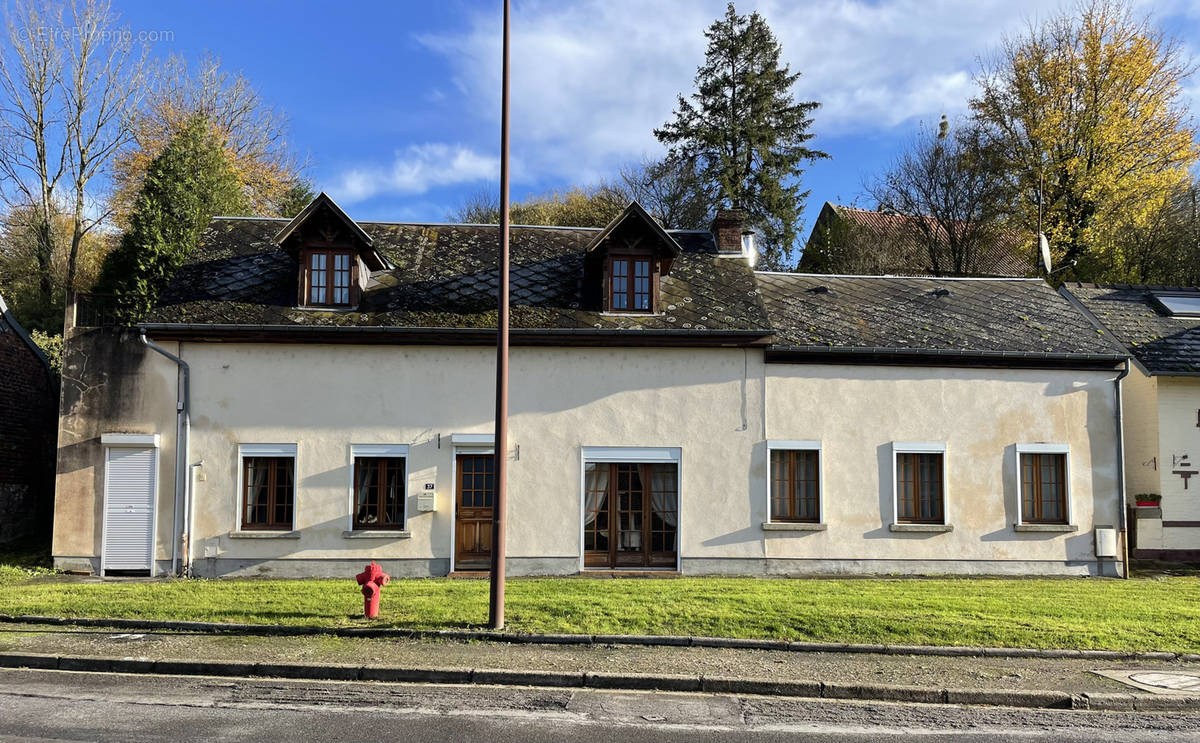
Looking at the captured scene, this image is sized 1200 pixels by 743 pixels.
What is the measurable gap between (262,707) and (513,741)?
2.58 meters

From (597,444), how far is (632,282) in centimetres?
320

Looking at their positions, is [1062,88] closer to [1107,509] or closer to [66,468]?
[1107,509]

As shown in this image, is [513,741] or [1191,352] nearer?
[513,741]

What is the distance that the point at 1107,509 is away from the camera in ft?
55.0

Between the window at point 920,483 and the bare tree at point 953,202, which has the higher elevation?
the bare tree at point 953,202

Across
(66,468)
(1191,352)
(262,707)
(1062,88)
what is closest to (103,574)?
(66,468)

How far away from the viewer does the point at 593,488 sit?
16078 mm

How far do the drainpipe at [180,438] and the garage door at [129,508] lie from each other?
1.33ft

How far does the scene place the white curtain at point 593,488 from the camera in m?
16.0

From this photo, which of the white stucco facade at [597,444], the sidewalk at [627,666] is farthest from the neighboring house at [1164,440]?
the sidewalk at [627,666]

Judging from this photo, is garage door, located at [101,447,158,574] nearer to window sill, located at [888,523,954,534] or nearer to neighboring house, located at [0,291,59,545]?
neighboring house, located at [0,291,59,545]

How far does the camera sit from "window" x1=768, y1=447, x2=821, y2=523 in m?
16.4

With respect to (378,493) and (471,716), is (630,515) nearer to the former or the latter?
(378,493)

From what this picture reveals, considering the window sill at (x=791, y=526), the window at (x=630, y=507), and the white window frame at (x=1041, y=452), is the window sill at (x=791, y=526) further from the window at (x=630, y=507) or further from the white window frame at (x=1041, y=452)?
the white window frame at (x=1041, y=452)
